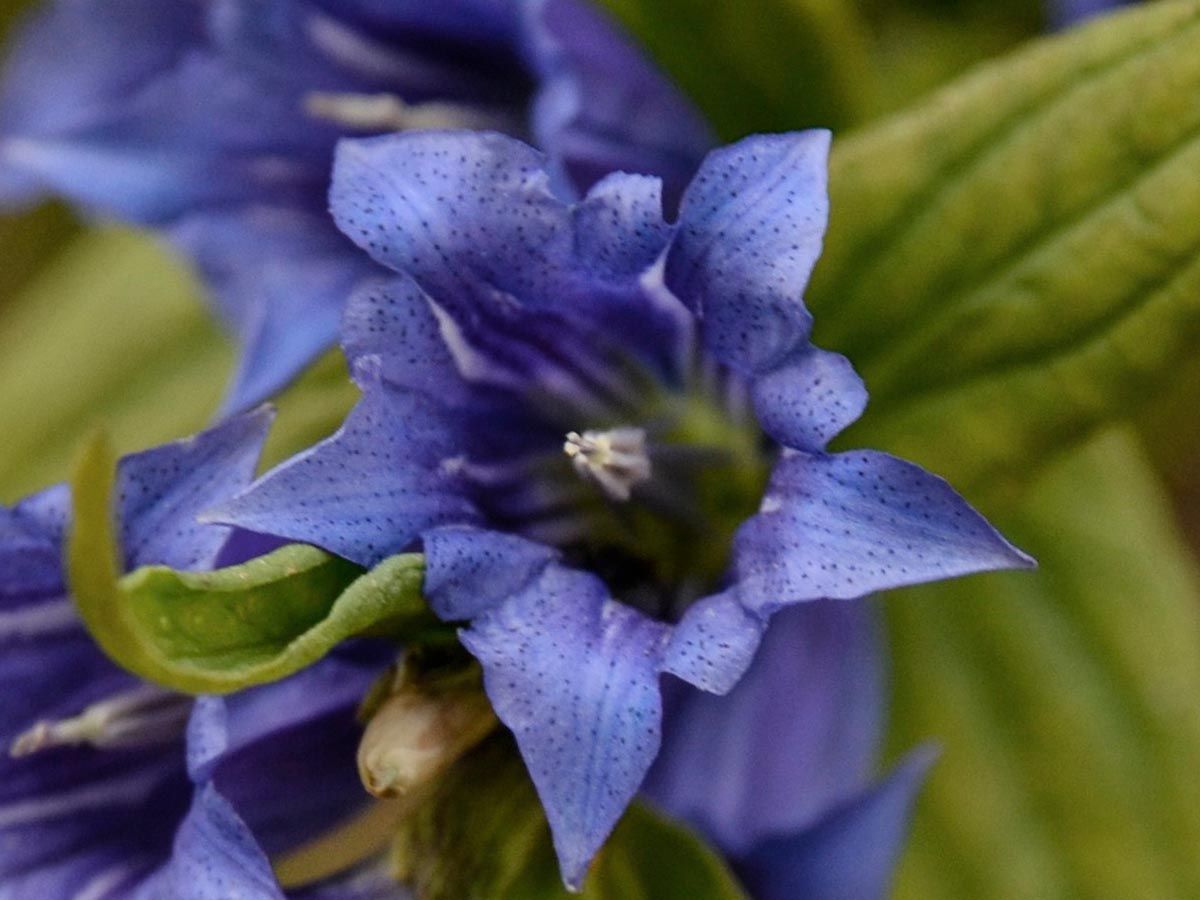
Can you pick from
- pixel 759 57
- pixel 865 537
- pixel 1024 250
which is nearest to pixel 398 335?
pixel 865 537

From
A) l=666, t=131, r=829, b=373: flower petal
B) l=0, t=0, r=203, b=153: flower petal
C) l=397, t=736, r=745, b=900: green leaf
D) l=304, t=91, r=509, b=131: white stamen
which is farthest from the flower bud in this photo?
l=0, t=0, r=203, b=153: flower petal

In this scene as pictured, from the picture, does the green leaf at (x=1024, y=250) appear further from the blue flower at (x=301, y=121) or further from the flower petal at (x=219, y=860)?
the flower petal at (x=219, y=860)

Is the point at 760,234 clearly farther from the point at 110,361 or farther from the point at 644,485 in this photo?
the point at 110,361

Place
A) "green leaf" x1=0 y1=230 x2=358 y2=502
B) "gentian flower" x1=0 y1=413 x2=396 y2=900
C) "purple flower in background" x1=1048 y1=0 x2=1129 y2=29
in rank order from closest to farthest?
"gentian flower" x1=0 y1=413 x2=396 y2=900
"purple flower in background" x1=1048 y1=0 x2=1129 y2=29
"green leaf" x1=0 y1=230 x2=358 y2=502

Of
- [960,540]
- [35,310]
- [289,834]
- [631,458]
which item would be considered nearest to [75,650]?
[289,834]

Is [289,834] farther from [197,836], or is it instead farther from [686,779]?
[686,779]

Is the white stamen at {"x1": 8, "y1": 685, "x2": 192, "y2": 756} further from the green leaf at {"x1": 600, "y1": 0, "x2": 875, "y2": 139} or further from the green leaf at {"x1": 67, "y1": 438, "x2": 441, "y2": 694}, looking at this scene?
the green leaf at {"x1": 600, "y1": 0, "x2": 875, "y2": 139}

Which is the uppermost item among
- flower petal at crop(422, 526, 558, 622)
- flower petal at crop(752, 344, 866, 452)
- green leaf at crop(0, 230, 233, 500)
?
flower petal at crop(752, 344, 866, 452)
